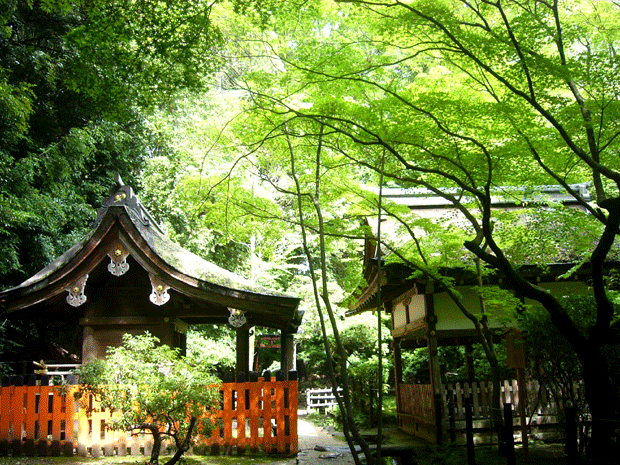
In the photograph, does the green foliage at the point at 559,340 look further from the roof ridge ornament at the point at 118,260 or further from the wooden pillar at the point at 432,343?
the roof ridge ornament at the point at 118,260

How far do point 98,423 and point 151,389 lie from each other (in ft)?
8.74

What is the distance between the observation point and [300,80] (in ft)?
22.5

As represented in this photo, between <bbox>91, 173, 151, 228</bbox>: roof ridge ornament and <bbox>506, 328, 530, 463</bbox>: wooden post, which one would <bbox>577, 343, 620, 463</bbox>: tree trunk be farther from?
<bbox>91, 173, 151, 228</bbox>: roof ridge ornament

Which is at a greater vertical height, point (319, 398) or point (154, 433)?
point (154, 433)

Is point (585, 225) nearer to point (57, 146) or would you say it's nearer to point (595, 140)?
point (595, 140)

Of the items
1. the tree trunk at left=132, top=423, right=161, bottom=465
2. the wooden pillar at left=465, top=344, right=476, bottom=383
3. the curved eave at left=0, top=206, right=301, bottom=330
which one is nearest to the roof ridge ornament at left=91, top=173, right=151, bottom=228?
the curved eave at left=0, top=206, right=301, bottom=330

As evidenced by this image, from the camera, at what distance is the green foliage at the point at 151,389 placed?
6977 millimetres

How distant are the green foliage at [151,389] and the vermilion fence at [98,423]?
1.28 m

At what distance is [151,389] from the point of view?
22.9 ft

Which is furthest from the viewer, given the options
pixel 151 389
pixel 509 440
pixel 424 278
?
pixel 424 278

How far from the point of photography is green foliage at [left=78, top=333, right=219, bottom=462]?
22.9ft

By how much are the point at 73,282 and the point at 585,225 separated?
8939 millimetres

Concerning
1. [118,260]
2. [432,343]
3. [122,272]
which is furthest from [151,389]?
[432,343]

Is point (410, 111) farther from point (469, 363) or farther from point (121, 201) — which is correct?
point (469, 363)
